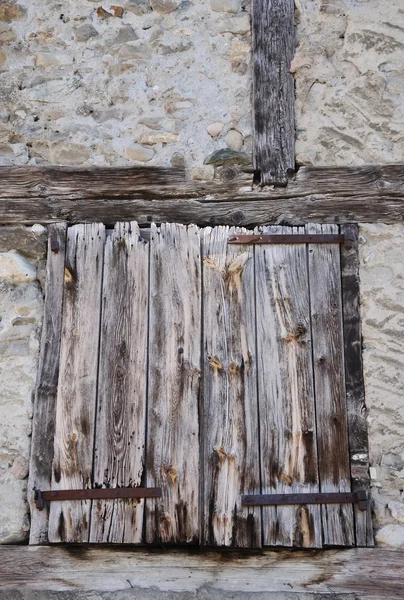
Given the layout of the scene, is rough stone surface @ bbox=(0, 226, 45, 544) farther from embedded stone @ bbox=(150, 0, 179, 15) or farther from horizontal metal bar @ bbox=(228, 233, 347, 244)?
embedded stone @ bbox=(150, 0, 179, 15)

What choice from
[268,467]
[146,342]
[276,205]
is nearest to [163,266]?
[146,342]

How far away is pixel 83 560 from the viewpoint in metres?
3.62

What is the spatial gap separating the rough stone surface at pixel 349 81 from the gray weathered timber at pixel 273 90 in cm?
5

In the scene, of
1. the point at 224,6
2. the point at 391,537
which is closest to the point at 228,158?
the point at 224,6

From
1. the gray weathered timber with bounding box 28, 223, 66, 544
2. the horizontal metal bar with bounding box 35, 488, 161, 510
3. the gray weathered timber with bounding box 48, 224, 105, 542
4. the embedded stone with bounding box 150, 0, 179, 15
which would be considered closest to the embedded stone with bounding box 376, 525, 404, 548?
the horizontal metal bar with bounding box 35, 488, 161, 510

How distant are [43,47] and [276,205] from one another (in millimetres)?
1567

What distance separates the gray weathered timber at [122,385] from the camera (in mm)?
3592

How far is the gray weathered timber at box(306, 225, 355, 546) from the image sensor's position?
3572mm

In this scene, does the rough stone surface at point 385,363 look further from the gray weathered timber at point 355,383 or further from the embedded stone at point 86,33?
the embedded stone at point 86,33

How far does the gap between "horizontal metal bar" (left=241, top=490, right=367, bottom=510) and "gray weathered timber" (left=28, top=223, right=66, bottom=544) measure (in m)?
0.90

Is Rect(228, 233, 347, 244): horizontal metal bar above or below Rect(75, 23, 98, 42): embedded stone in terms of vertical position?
below

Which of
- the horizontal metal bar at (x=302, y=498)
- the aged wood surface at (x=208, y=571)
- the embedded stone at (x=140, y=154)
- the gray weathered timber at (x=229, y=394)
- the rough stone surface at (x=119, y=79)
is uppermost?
the rough stone surface at (x=119, y=79)

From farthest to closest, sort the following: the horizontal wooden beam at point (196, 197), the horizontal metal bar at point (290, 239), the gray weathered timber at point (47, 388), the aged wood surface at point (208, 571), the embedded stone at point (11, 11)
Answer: the embedded stone at point (11, 11) → the horizontal wooden beam at point (196, 197) → the horizontal metal bar at point (290, 239) → the gray weathered timber at point (47, 388) → the aged wood surface at point (208, 571)

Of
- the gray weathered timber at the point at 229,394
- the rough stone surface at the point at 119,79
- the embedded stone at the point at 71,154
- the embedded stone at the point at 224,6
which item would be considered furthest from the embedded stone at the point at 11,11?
the gray weathered timber at the point at 229,394
